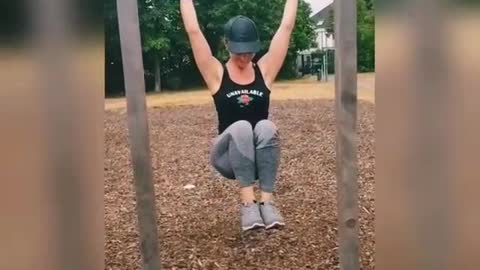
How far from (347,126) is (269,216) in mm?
832

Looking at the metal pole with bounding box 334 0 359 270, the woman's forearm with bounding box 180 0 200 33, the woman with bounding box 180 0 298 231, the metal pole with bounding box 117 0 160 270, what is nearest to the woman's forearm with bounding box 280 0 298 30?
the woman with bounding box 180 0 298 231

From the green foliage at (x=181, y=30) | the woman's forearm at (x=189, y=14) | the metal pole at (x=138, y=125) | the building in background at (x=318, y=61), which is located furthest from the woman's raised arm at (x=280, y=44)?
the building in background at (x=318, y=61)

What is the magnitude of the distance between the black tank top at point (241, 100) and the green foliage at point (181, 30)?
1.58ft

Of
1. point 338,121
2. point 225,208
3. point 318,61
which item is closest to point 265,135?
point 338,121

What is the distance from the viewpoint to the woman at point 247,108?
8.09 ft

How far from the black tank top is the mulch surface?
0.54m

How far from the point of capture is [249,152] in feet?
8.11

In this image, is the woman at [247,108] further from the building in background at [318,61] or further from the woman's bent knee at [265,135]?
the building in background at [318,61]

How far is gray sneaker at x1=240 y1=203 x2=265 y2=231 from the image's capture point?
2.57 m
